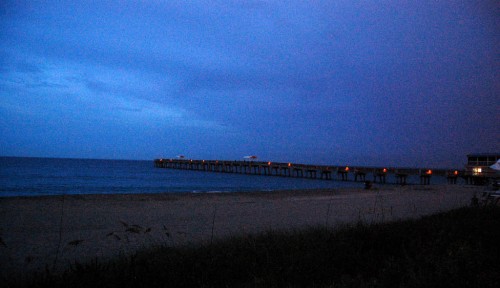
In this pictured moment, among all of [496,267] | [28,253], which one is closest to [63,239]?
[28,253]

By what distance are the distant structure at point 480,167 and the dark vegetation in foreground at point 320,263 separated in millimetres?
36799

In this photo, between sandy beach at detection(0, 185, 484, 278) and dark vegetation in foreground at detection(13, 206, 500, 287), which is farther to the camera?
sandy beach at detection(0, 185, 484, 278)

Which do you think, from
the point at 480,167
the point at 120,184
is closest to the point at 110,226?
the point at 120,184

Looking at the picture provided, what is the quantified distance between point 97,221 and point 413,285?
9.45 meters

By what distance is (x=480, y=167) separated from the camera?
3922 centimetres

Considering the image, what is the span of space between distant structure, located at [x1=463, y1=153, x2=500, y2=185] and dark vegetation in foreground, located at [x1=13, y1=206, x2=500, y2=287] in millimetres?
36799

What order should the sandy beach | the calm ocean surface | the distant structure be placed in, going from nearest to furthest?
1. the sandy beach
2. the calm ocean surface
3. the distant structure

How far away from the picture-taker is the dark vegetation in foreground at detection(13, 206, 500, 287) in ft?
12.3

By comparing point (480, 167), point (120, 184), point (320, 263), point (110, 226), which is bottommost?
point (120, 184)

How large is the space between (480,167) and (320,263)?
42.2 meters

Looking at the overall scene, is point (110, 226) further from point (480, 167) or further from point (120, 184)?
point (480, 167)

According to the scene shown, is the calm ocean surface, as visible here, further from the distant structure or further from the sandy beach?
the sandy beach

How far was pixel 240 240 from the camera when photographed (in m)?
6.24

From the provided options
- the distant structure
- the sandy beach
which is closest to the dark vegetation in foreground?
the sandy beach
